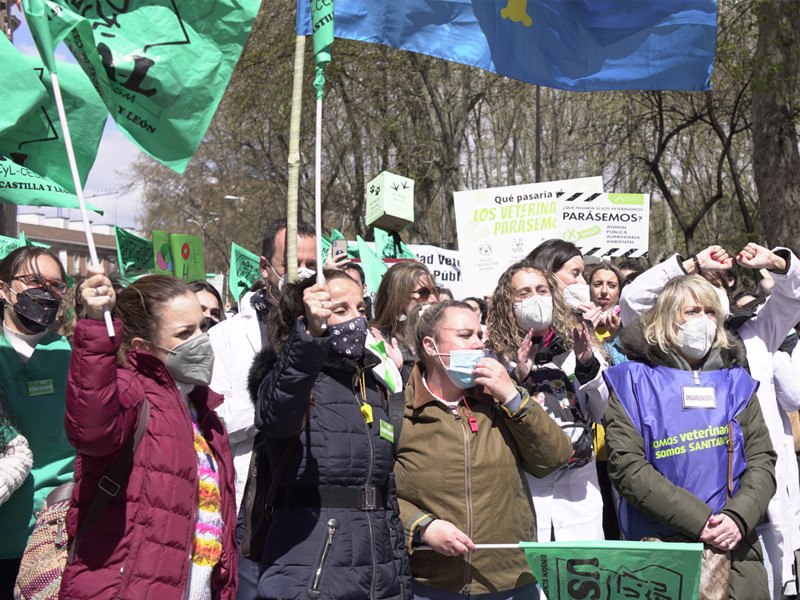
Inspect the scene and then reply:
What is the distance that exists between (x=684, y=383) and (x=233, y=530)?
2002 mm

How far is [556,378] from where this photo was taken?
169 inches

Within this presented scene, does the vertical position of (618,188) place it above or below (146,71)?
above

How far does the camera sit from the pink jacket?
2756 mm

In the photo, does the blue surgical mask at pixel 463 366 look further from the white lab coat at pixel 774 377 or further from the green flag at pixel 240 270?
the green flag at pixel 240 270

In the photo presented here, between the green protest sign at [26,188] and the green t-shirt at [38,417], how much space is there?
118 cm

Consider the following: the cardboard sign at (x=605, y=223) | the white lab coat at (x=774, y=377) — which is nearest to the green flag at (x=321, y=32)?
the white lab coat at (x=774, y=377)

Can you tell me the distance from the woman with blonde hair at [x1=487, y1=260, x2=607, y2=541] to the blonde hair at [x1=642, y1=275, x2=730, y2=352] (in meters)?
0.30

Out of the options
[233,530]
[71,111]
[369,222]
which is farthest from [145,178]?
[233,530]

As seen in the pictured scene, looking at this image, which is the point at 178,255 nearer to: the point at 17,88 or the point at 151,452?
the point at 17,88

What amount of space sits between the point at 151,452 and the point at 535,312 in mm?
2008

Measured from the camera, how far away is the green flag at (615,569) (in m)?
3.40

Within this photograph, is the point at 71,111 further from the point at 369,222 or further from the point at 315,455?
the point at 369,222

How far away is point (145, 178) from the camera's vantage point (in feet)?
127

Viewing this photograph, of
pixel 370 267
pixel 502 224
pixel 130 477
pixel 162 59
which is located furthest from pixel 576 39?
pixel 130 477
